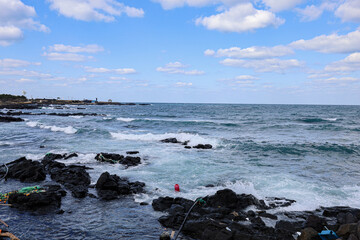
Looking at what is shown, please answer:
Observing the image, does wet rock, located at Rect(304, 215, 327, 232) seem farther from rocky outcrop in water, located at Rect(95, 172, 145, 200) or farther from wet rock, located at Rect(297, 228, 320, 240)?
rocky outcrop in water, located at Rect(95, 172, 145, 200)

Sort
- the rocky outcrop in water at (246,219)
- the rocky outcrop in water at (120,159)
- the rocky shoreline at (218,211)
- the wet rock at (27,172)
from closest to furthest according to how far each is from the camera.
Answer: the rocky outcrop in water at (246,219)
the rocky shoreline at (218,211)
the wet rock at (27,172)
the rocky outcrop in water at (120,159)

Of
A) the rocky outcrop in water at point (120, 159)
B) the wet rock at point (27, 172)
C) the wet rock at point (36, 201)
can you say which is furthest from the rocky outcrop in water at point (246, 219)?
the rocky outcrop in water at point (120, 159)

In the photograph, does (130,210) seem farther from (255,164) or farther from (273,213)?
(255,164)

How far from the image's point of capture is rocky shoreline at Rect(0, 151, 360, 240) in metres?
6.49

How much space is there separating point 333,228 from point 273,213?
1872 millimetres

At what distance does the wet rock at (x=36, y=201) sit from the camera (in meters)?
8.19

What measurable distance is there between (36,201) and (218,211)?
613 cm

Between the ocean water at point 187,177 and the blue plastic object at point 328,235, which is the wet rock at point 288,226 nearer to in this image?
the blue plastic object at point 328,235

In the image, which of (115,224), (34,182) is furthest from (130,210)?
(34,182)

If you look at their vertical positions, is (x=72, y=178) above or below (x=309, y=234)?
below

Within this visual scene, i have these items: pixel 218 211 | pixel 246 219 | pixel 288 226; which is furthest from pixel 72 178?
pixel 288 226

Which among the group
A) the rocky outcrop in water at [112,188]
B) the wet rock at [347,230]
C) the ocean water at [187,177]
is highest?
the wet rock at [347,230]

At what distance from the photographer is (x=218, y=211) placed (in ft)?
26.4

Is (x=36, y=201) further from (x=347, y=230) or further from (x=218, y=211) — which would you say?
(x=347, y=230)
